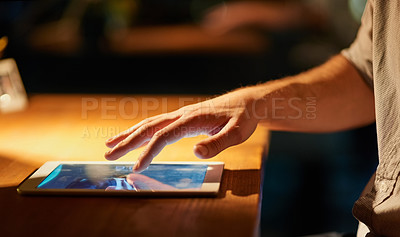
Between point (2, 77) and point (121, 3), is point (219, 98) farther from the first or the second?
point (121, 3)

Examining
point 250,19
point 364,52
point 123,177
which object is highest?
point 364,52

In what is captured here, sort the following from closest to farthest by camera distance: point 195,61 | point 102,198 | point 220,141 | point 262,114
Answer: point 102,198 < point 220,141 < point 262,114 < point 195,61

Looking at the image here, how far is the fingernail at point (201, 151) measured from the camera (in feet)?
2.77

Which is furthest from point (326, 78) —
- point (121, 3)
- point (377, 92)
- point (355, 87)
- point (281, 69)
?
point (121, 3)

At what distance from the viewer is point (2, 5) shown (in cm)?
315

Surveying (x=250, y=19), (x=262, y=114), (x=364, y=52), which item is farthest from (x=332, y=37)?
(x=262, y=114)

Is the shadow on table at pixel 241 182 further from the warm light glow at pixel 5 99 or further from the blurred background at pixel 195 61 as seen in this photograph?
the blurred background at pixel 195 61

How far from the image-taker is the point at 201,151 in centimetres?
84

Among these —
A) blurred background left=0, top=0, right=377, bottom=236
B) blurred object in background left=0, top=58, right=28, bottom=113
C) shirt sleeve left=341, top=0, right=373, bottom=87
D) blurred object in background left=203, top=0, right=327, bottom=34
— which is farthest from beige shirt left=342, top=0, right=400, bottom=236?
blurred object in background left=203, top=0, right=327, bottom=34

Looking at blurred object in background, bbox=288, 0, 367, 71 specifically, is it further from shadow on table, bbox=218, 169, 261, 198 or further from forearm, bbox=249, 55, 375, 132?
shadow on table, bbox=218, 169, 261, 198

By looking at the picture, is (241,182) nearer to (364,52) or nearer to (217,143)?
(217,143)

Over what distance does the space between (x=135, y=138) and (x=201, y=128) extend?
0.12 m

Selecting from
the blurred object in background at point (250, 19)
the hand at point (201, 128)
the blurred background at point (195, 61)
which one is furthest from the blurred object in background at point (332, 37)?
the hand at point (201, 128)

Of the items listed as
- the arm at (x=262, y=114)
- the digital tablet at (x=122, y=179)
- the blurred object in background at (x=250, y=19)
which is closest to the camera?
the digital tablet at (x=122, y=179)
